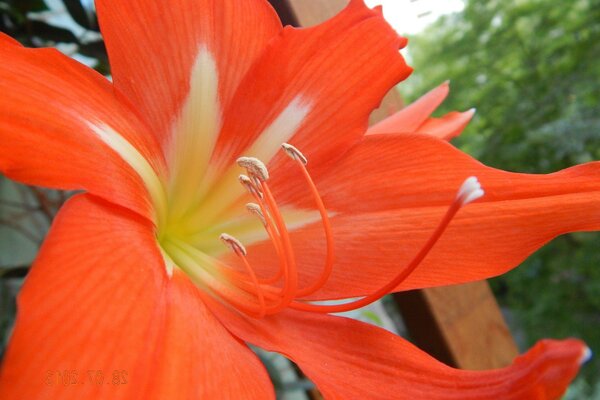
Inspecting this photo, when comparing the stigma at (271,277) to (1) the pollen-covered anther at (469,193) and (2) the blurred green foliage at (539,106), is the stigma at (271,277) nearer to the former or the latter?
(1) the pollen-covered anther at (469,193)

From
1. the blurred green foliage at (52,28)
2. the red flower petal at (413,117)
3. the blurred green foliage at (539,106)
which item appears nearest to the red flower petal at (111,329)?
the red flower petal at (413,117)

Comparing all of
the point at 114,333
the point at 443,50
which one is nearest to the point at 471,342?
the point at 114,333

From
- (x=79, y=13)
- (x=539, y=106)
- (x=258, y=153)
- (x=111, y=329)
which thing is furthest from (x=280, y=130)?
(x=539, y=106)

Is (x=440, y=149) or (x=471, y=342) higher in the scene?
(x=440, y=149)

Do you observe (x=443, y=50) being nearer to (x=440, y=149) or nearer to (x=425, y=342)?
(x=425, y=342)

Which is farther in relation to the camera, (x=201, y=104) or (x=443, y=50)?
(x=443, y=50)

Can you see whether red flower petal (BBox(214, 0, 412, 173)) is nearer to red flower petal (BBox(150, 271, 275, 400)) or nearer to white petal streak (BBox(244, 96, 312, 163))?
white petal streak (BBox(244, 96, 312, 163))
